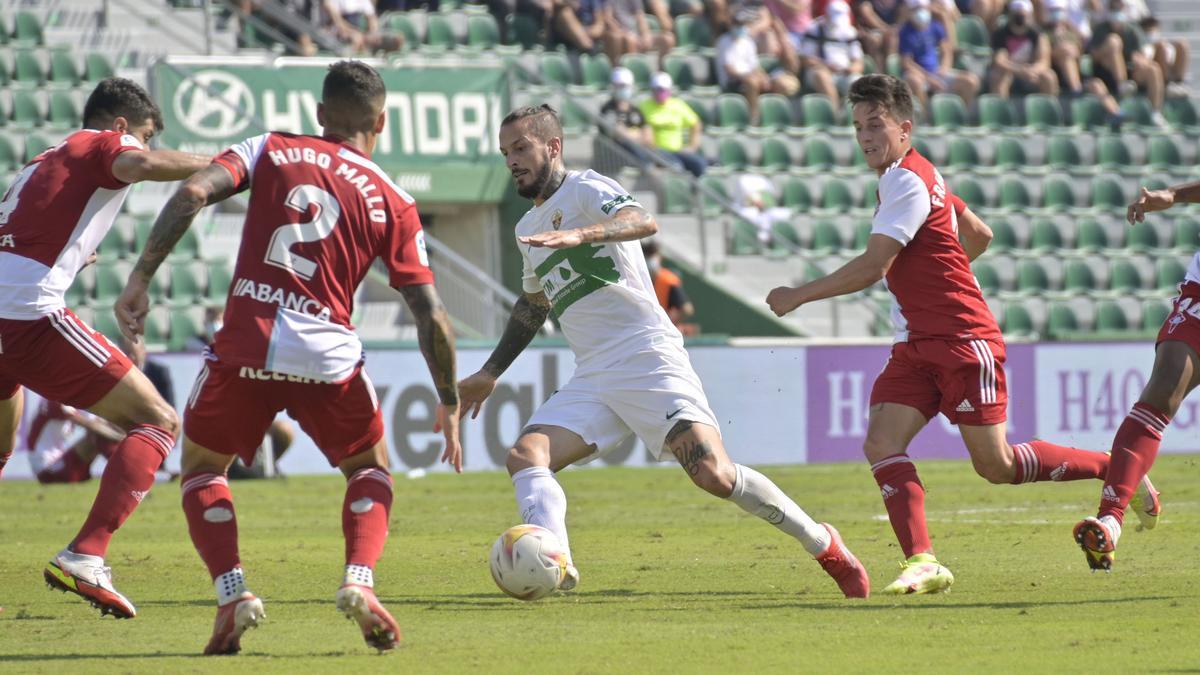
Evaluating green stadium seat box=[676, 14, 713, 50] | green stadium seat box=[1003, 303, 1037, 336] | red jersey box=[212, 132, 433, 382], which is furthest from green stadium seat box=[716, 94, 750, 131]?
red jersey box=[212, 132, 433, 382]

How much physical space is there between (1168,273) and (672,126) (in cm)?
785

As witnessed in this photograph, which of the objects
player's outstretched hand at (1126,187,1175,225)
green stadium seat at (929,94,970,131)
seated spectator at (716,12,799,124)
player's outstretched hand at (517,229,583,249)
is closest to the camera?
player's outstretched hand at (517,229,583,249)

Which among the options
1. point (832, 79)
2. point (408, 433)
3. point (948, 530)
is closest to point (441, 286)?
point (408, 433)

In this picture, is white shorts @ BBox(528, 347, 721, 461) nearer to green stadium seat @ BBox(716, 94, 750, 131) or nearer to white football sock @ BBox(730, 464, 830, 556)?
white football sock @ BBox(730, 464, 830, 556)

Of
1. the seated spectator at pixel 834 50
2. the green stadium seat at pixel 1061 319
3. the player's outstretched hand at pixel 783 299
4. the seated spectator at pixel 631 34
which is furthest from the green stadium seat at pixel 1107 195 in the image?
the player's outstretched hand at pixel 783 299

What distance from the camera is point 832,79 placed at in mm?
26359

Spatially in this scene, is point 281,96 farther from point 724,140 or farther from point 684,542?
point 684,542

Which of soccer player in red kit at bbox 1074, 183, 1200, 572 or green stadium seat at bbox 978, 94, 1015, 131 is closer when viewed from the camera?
soccer player in red kit at bbox 1074, 183, 1200, 572

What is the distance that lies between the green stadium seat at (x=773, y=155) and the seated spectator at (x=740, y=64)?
508 millimetres

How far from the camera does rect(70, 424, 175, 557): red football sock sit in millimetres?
7582

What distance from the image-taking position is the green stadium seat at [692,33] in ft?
85.5

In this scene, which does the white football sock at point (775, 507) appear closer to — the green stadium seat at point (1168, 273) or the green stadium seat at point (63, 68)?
the green stadium seat at point (63, 68)

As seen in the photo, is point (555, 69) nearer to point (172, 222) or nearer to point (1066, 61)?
point (1066, 61)

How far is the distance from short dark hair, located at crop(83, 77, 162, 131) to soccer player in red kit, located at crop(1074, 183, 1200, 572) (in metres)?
4.62
